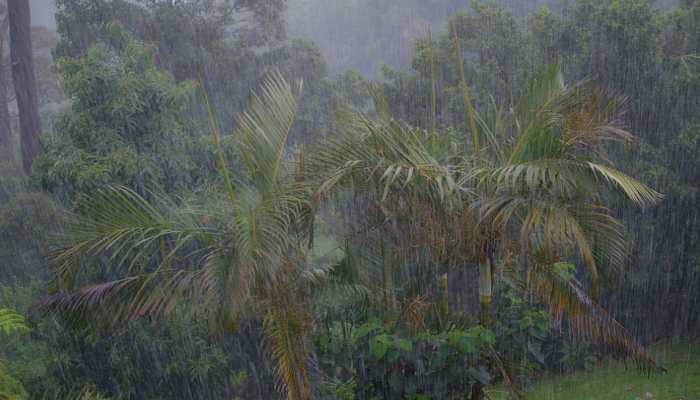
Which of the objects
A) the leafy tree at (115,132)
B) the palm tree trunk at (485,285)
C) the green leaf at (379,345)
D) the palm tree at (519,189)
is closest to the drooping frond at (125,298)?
the palm tree at (519,189)

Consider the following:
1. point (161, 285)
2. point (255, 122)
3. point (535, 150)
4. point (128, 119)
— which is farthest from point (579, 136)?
point (128, 119)

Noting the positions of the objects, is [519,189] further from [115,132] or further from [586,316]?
[115,132]

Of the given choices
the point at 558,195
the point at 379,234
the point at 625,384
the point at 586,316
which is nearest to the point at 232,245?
A: the point at 379,234

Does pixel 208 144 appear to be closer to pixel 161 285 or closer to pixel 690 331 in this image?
pixel 161 285

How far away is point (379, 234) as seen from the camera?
16.4 ft

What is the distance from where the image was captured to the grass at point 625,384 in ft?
24.6

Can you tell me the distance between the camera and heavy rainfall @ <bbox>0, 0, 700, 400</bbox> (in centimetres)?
434

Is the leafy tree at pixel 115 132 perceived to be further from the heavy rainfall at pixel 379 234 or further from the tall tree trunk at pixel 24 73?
the tall tree trunk at pixel 24 73

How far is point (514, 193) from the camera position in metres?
4.41

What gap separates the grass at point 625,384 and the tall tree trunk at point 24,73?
38.6 feet

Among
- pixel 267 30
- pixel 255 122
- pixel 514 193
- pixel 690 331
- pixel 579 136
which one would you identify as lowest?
pixel 690 331

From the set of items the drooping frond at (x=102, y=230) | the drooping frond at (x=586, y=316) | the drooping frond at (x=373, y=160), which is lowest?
the drooping frond at (x=586, y=316)

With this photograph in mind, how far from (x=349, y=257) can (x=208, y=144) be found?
3044 mm

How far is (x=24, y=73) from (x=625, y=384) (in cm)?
1417
